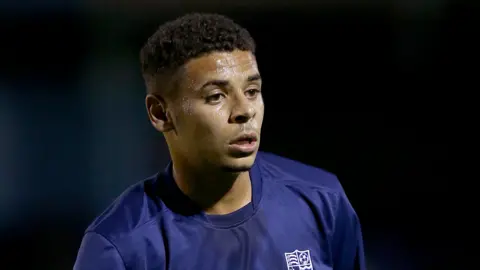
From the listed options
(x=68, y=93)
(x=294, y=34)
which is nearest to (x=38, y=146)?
(x=68, y=93)

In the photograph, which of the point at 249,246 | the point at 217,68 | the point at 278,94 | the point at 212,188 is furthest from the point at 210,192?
the point at 278,94

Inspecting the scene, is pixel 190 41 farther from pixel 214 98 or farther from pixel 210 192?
pixel 210 192

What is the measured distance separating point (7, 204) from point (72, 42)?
2.19 ft

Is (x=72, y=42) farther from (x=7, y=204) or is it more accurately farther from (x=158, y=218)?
(x=158, y=218)

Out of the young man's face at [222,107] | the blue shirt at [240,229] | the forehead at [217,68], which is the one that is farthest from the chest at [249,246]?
the forehead at [217,68]

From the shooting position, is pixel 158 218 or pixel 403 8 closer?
pixel 158 218

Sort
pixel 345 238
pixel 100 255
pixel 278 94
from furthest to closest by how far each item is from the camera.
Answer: pixel 278 94 < pixel 345 238 < pixel 100 255

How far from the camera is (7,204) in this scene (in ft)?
9.95

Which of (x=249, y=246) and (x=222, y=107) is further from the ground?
(x=222, y=107)

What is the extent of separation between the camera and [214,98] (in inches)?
55.8

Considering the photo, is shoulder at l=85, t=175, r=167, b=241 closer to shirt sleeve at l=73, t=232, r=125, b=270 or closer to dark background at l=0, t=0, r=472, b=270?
shirt sleeve at l=73, t=232, r=125, b=270

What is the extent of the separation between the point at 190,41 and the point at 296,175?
1.21 ft

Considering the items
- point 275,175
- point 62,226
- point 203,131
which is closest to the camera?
point 203,131

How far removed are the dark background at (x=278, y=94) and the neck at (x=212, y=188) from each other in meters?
1.56
